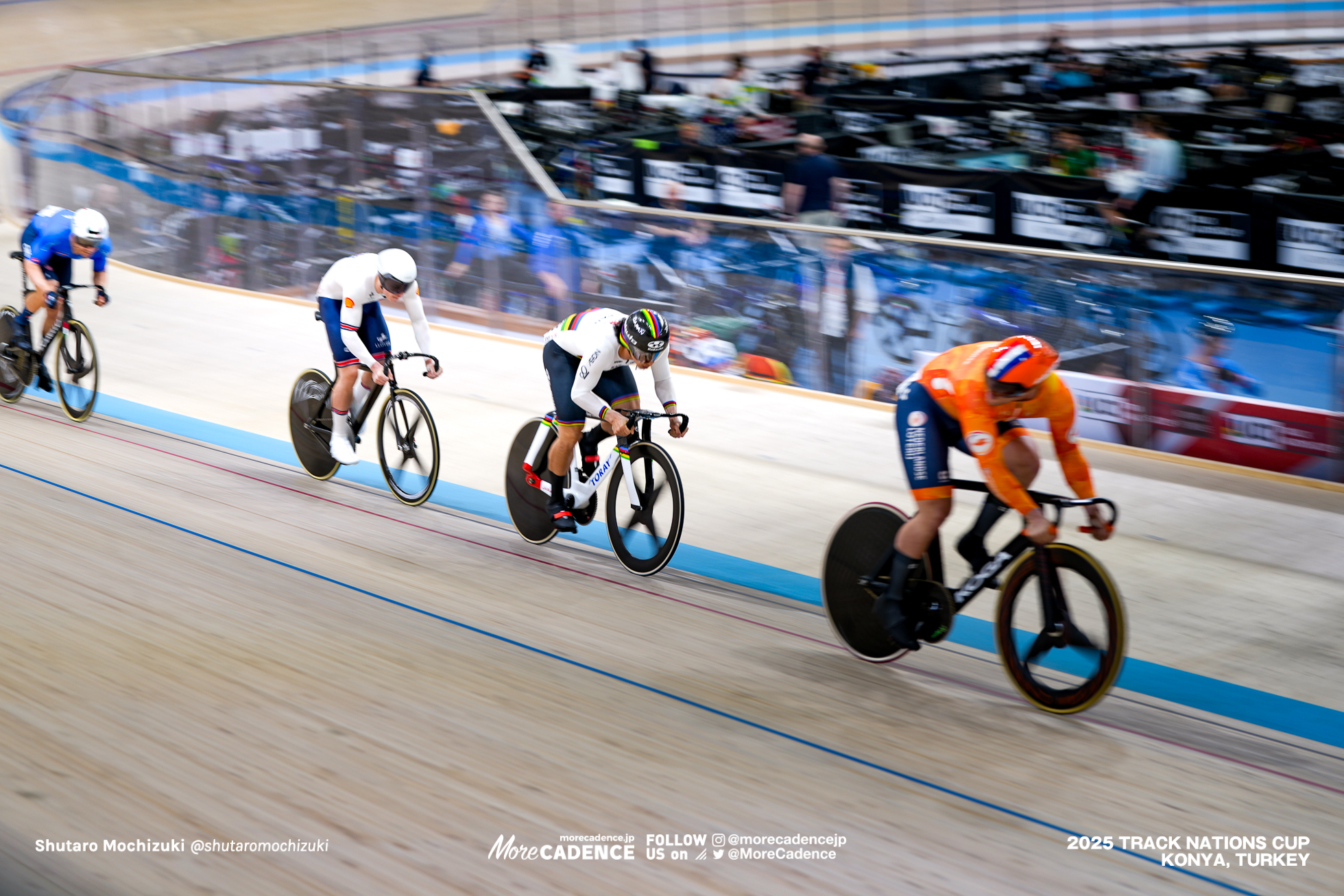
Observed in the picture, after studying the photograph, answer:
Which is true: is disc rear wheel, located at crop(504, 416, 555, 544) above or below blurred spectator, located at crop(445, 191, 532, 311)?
below

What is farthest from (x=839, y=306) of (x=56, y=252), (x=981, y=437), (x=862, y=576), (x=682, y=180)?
(x=56, y=252)

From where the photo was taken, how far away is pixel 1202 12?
16406mm

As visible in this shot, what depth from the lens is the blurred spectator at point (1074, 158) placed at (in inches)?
374

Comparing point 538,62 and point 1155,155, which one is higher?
point 538,62

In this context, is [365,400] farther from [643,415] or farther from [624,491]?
[643,415]

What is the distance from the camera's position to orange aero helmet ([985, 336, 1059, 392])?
134 inches

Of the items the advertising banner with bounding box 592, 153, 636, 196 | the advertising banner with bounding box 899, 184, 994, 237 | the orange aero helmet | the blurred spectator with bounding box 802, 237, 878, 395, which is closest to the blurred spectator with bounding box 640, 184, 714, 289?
the blurred spectator with bounding box 802, 237, 878, 395

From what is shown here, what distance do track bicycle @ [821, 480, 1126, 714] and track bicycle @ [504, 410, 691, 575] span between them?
0.95 m

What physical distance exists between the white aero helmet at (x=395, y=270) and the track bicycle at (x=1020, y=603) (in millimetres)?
2643

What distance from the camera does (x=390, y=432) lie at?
6.25 meters

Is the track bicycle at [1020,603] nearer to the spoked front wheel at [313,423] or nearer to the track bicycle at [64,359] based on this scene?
the spoked front wheel at [313,423]

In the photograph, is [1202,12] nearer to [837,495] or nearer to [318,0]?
[837,495]

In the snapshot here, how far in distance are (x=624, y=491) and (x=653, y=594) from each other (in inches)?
19.1

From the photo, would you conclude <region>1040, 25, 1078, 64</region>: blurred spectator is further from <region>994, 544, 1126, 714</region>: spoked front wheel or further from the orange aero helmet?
the orange aero helmet
